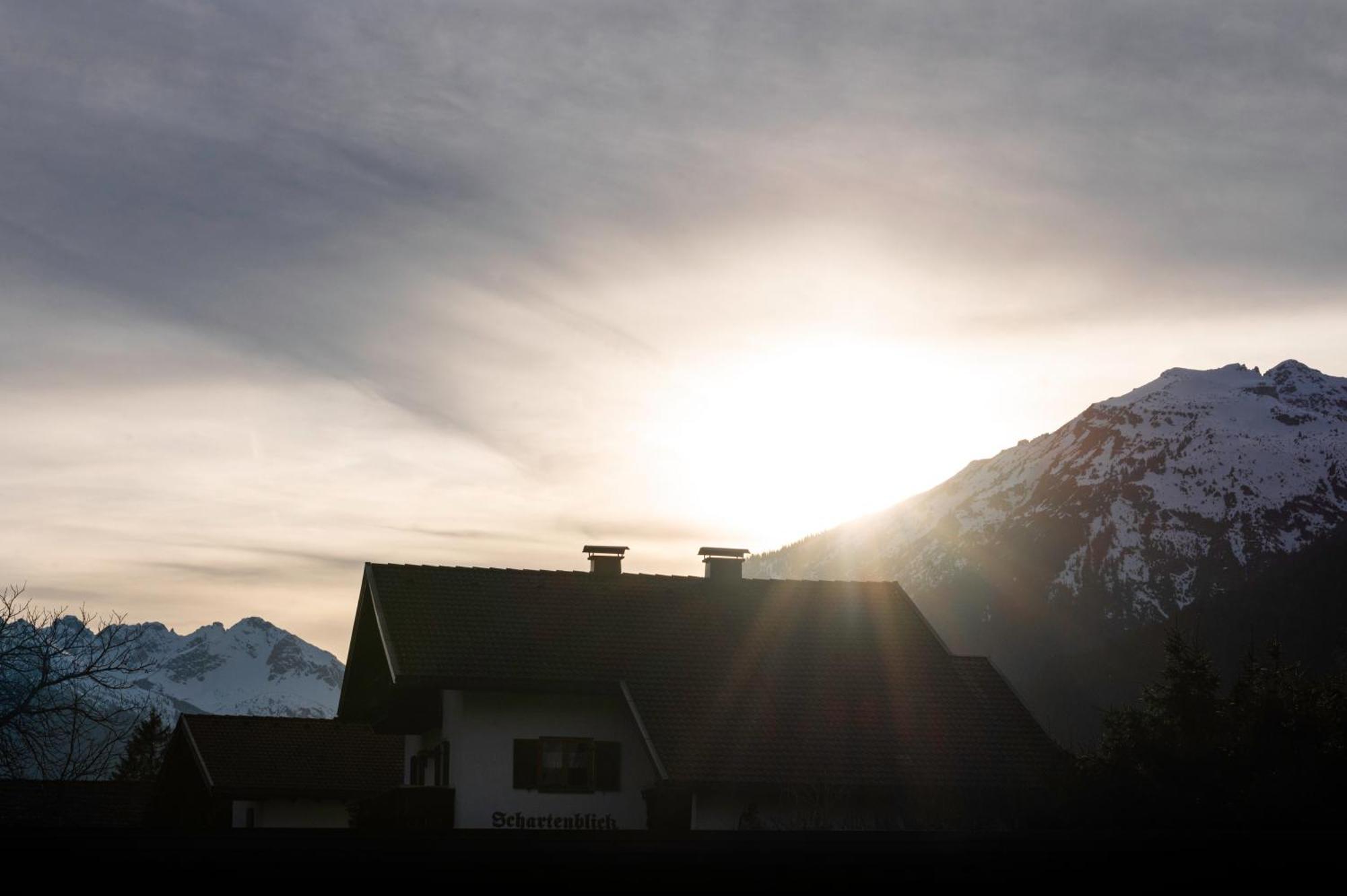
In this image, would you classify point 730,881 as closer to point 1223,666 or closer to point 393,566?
point 393,566

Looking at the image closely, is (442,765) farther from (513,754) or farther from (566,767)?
(566,767)

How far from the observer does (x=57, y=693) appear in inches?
1006

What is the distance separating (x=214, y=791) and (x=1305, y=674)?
31.7 m

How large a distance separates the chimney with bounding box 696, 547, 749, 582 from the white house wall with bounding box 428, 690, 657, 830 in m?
6.91

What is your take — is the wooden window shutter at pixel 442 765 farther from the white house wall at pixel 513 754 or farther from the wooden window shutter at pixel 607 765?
the wooden window shutter at pixel 607 765

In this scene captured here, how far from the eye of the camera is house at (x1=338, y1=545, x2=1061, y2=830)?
3009 cm

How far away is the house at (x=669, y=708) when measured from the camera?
98.7ft

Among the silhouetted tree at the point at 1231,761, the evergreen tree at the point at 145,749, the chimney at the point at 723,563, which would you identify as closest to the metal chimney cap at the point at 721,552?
the chimney at the point at 723,563

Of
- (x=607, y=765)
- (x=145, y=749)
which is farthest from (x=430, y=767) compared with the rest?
(x=145, y=749)

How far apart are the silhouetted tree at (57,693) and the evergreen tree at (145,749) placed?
200ft

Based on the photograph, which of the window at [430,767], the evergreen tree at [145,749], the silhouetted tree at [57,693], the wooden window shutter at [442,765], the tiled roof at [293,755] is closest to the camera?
the silhouetted tree at [57,693]

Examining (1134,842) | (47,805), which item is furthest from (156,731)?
(1134,842)

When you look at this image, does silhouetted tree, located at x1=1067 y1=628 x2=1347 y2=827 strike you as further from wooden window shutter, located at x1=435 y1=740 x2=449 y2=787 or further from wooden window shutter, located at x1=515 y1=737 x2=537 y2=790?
wooden window shutter, located at x1=435 y1=740 x2=449 y2=787

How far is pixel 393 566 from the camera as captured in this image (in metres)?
35.2
